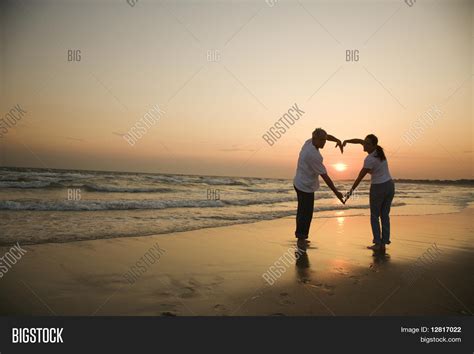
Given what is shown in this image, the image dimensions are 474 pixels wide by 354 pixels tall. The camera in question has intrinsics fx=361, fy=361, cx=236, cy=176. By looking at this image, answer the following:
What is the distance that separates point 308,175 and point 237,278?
246 centimetres

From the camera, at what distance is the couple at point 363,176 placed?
591 centimetres

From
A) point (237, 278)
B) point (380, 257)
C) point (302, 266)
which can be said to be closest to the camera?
point (237, 278)

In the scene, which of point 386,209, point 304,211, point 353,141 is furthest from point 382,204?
point 304,211

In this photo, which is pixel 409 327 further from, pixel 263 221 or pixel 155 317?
pixel 263 221

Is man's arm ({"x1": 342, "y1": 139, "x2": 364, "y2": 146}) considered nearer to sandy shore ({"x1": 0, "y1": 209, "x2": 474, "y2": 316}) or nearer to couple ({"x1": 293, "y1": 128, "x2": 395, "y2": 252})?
couple ({"x1": 293, "y1": 128, "x2": 395, "y2": 252})

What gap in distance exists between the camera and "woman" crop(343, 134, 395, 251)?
19.3ft

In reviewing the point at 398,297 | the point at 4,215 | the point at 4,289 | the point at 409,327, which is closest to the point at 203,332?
the point at 409,327

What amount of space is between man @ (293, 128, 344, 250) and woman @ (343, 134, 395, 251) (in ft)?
Answer: 1.59

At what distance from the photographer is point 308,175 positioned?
20.0 ft

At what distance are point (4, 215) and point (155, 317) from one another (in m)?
7.63

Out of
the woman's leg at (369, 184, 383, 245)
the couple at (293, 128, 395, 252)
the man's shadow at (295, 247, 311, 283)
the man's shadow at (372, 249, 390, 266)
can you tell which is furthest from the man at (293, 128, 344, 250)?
the man's shadow at (372, 249, 390, 266)

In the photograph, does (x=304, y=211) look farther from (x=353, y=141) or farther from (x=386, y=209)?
(x=353, y=141)

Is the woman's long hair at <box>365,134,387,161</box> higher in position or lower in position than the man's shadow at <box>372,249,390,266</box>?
higher

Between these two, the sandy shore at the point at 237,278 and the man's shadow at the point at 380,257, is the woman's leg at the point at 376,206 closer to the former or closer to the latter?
the man's shadow at the point at 380,257
